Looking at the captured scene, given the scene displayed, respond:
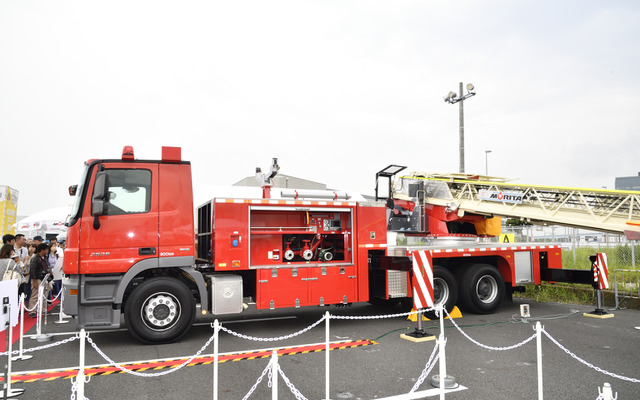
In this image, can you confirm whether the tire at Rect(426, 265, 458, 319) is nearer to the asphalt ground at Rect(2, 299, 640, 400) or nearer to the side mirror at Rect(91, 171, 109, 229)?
the asphalt ground at Rect(2, 299, 640, 400)

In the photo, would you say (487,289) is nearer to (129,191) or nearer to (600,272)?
(600,272)

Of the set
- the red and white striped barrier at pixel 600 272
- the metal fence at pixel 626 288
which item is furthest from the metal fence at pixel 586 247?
the red and white striped barrier at pixel 600 272

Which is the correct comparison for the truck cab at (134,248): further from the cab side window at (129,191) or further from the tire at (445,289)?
the tire at (445,289)

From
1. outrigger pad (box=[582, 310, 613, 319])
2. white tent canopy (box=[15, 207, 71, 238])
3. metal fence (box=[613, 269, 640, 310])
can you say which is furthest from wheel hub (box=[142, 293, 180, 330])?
white tent canopy (box=[15, 207, 71, 238])

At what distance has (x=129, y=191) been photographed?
779 cm

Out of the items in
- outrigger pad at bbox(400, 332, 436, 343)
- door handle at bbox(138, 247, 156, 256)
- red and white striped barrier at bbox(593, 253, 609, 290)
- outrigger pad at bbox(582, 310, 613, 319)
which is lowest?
outrigger pad at bbox(582, 310, 613, 319)

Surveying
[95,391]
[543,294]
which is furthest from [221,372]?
[543,294]

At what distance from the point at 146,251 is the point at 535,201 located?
9630 mm

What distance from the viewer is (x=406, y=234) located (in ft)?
42.3

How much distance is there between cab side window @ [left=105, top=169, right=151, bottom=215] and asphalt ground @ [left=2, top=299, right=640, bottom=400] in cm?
224

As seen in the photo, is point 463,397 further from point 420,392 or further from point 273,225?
point 273,225

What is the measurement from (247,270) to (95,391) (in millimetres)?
3611

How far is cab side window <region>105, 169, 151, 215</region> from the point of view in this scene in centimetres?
769

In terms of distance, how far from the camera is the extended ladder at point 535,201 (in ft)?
34.8
